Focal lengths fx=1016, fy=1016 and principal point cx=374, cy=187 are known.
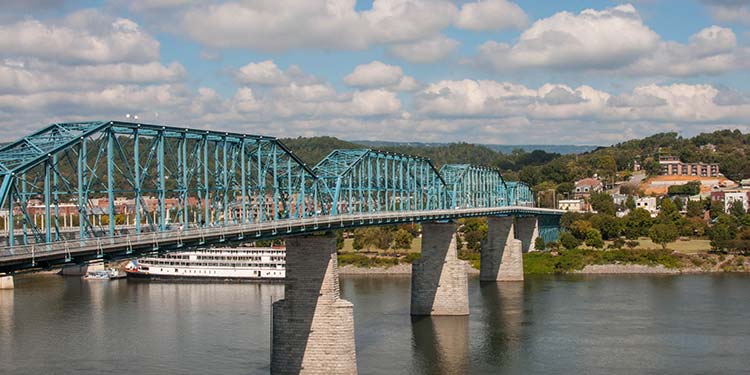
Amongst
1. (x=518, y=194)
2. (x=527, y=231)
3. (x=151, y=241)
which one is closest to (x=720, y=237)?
(x=527, y=231)

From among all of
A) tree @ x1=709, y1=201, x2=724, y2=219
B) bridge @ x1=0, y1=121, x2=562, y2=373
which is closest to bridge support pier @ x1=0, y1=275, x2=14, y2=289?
bridge @ x1=0, y1=121, x2=562, y2=373

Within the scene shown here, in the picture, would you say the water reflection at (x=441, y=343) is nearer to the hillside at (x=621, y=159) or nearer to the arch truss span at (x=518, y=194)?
the arch truss span at (x=518, y=194)

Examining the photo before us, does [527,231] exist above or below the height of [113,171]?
below

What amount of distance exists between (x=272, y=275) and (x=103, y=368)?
113 feet

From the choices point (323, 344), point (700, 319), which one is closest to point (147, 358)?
point (323, 344)

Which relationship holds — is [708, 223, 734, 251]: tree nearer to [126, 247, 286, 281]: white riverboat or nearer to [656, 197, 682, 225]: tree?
[656, 197, 682, 225]: tree

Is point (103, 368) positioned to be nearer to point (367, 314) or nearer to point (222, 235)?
point (222, 235)

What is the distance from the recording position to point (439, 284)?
178ft

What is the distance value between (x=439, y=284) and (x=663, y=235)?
3617 centimetres

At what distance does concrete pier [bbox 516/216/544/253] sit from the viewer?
3497 inches

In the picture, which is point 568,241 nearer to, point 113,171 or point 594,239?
point 594,239

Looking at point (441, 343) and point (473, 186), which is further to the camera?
point (473, 186)

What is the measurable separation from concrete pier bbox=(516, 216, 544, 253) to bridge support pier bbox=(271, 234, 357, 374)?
172 ft

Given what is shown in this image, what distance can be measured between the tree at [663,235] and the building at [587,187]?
5289 cm
